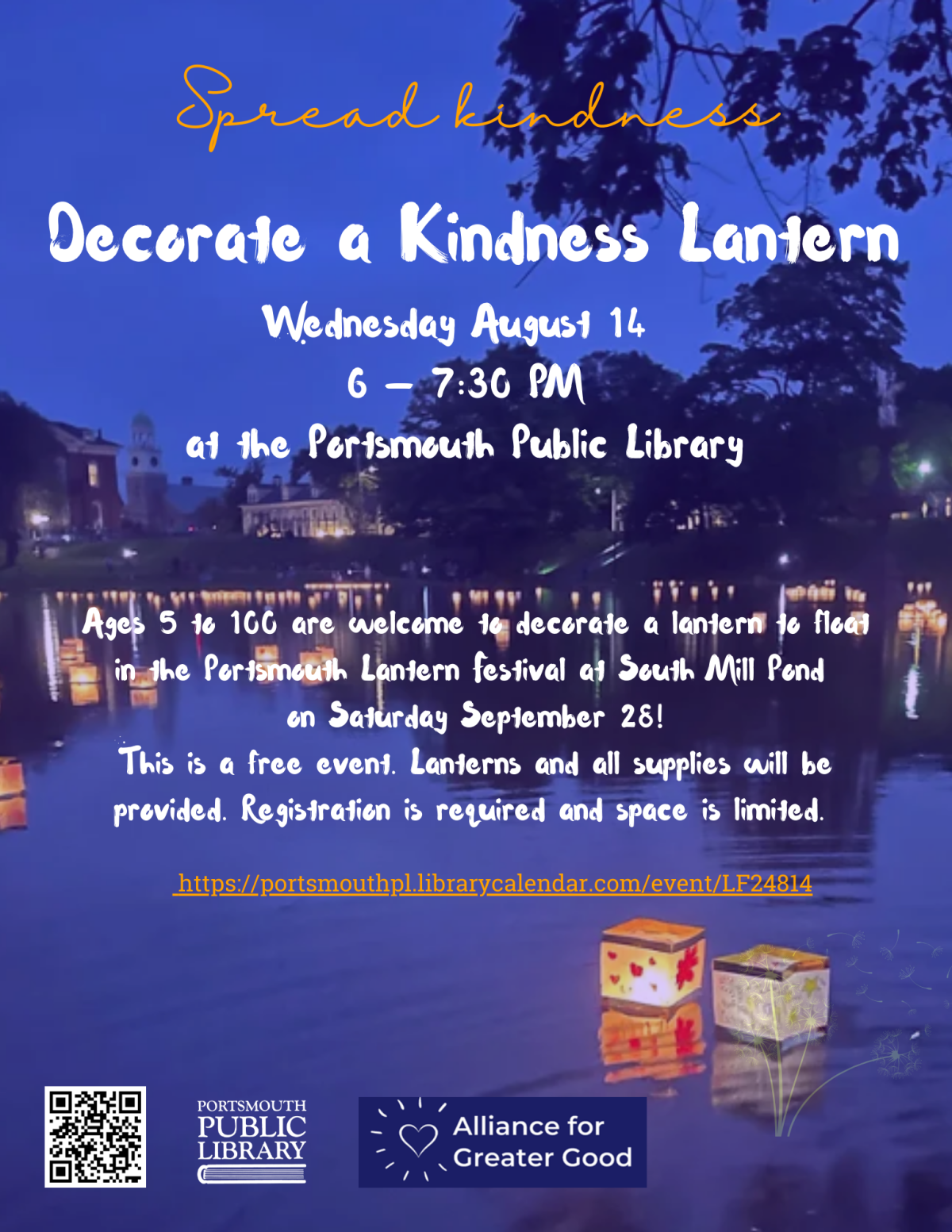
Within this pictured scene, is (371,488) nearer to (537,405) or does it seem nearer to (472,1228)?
(537,405)

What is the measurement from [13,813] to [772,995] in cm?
549

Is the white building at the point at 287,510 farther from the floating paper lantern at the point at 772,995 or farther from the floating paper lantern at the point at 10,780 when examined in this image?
the floating paper lantern at the point at 772,995

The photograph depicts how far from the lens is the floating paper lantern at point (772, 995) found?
3.82 meters

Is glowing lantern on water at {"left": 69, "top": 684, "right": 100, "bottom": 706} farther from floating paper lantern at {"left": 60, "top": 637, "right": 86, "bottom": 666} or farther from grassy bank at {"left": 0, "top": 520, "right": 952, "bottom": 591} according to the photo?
floating paper lantern at {"left": 60, "top": 637, "right": 86, "bottom": 666}

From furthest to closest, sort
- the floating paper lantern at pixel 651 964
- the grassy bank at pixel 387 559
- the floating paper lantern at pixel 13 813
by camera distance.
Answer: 1. the grassy bank at pixel 387 559
2. the floating paper lantern at pixel 13 813
3. the floating paper lantern at pixel 651 964

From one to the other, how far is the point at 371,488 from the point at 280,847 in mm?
2380

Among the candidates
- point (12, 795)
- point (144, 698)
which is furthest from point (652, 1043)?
point (144, 698)

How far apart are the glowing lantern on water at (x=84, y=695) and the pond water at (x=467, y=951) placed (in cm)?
101

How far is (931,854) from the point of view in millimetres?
6152

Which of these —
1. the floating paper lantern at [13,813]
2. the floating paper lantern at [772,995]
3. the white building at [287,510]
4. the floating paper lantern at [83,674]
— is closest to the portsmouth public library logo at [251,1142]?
the floating paper lantern at [772,995]

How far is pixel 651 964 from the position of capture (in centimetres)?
404

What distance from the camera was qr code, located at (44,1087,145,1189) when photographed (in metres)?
3.26

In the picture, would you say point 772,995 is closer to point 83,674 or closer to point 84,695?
point 84,695

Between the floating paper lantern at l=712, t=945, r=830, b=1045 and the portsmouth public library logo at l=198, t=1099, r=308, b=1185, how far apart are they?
162 cm
